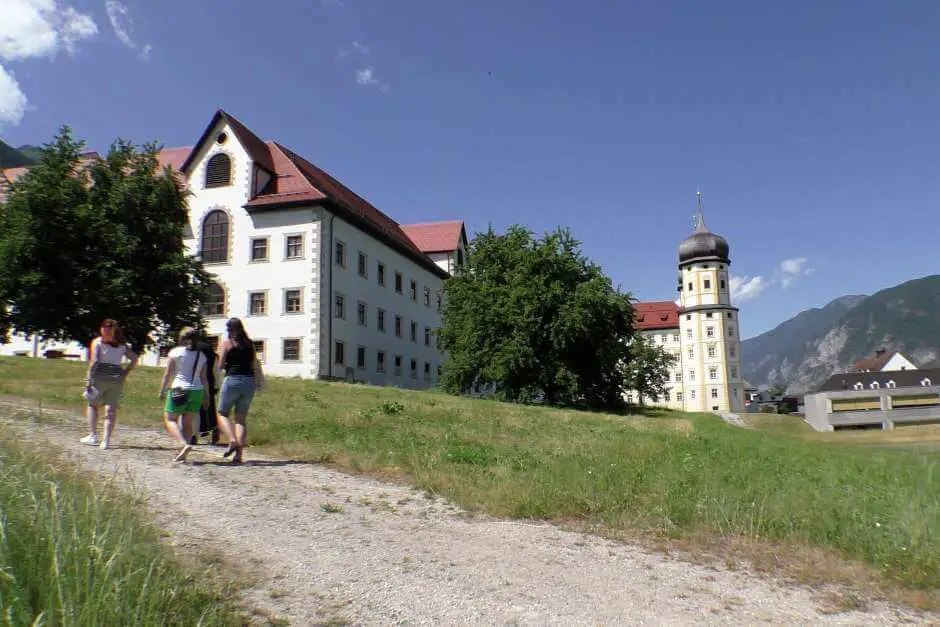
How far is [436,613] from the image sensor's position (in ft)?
14.2

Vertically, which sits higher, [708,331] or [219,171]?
[219,171]

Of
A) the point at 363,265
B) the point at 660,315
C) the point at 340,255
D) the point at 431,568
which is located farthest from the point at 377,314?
the point at 660,315

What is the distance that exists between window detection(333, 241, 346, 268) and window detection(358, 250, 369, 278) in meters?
2.58

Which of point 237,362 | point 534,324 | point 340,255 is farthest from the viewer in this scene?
point 340,255

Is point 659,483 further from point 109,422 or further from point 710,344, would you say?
point 710,344

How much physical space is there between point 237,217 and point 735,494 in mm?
38926

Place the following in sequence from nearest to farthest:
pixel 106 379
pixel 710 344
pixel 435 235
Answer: pixel 106 379 < pixel 435 235 < pixel 710 344

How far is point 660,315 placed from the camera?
119500 mm

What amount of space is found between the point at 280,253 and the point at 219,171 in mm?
6742

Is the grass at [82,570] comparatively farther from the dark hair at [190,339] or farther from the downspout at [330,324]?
the downspout at [330,324]

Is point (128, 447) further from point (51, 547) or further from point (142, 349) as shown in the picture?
point (142, 349)

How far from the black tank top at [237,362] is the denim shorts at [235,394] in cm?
6

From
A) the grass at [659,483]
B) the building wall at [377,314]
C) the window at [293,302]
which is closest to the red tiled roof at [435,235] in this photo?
the building wall at [377,314]

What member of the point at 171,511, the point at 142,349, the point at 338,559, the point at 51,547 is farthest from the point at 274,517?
the point at 142,349
